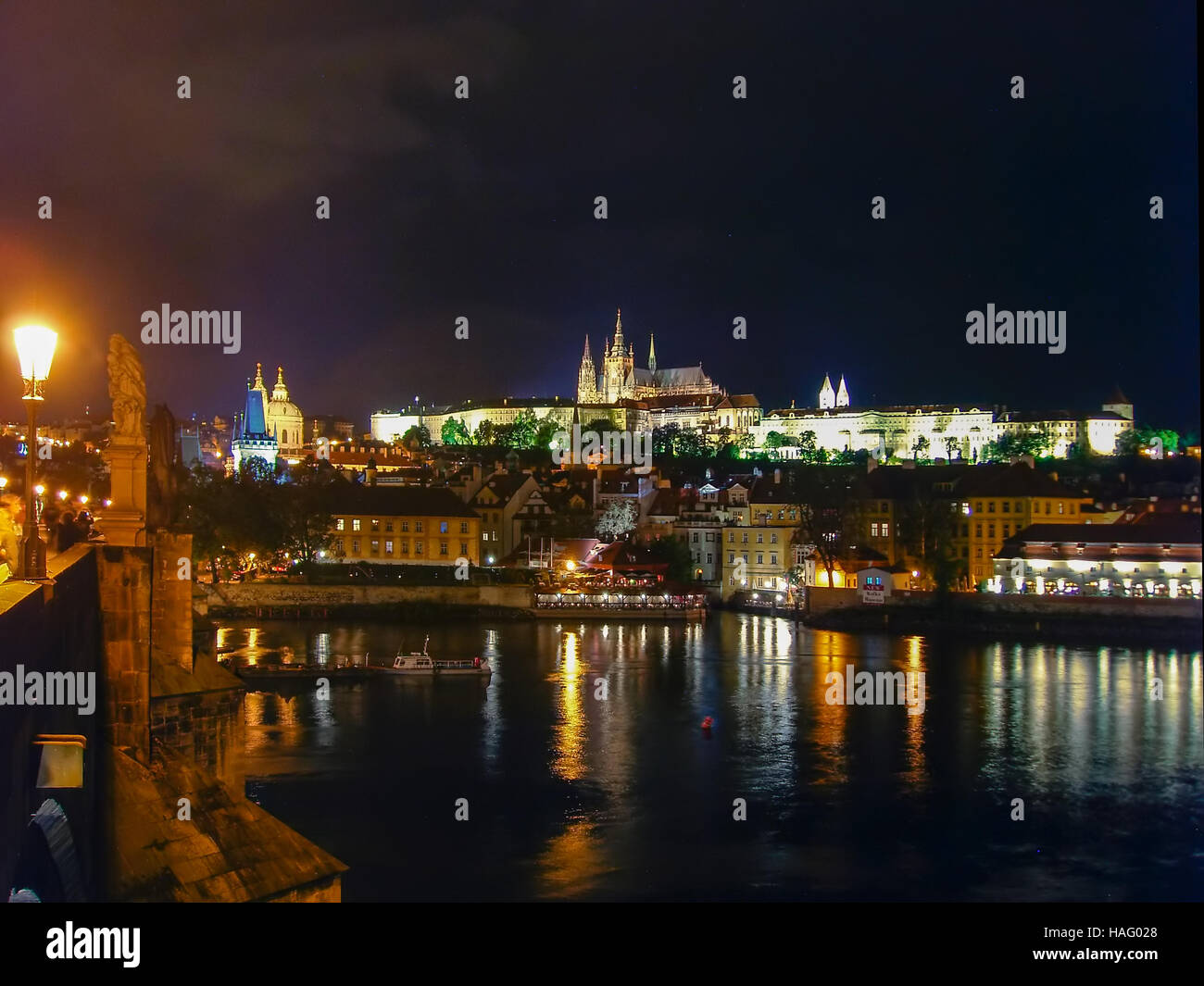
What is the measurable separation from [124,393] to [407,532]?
67.3 ft

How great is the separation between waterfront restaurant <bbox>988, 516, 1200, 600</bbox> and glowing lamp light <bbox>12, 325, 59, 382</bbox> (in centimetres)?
1804

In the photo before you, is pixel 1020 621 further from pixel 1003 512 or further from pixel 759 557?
pixel 759 557

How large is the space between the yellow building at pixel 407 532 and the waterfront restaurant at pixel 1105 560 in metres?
10.3

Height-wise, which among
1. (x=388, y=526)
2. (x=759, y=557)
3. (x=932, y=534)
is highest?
(x=388, y=526)

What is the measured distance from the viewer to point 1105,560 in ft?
65.6

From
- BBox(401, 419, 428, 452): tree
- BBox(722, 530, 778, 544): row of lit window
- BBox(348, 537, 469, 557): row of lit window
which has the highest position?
BBox(401, 419, 428, 452): tree

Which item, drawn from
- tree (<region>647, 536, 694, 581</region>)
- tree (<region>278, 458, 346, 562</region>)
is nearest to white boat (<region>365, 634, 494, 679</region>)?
tree (<region>278, 458, 346, 562</region>)

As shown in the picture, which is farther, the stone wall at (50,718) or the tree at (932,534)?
the tree at (932,534)

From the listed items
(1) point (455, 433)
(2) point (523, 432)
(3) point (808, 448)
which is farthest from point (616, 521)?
(1) point (455, 433)

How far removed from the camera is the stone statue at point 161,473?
16.5 ft

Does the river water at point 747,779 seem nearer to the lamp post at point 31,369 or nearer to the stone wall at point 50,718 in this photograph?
the stone wall at point 50,718

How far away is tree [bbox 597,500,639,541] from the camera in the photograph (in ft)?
87.5

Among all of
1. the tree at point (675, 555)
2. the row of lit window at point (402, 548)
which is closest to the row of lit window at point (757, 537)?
the tree at point (675, 555)

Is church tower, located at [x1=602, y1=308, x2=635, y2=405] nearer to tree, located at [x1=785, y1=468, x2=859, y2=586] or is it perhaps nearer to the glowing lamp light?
tree, located at [x1=785, y1=468, x2=859, y2=586]
